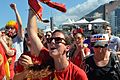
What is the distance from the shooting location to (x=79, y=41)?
7621 millimetres

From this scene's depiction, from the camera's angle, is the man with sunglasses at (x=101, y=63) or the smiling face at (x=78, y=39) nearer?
the man with sunglasses at (x=101, y=63)

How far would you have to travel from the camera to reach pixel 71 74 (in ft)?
13.1

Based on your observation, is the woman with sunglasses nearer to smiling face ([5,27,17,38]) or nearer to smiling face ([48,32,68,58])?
smiling face ([5,27,17,38])

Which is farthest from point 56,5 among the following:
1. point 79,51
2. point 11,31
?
point 11,31

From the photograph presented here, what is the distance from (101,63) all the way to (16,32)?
2.72 metres

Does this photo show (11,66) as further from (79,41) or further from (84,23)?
(84,23)

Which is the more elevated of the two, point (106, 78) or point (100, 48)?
point (100, 48)

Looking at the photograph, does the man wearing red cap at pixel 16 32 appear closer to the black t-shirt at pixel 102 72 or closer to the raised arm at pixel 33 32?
the black t-shirt at pixel 102 72

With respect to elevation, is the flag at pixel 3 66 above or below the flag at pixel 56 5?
below

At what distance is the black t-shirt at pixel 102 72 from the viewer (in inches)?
204

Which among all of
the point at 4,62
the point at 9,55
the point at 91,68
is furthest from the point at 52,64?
the point at 9,55

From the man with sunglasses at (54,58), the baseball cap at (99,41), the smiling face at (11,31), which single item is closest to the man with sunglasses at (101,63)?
the baseball cap at (99,41)

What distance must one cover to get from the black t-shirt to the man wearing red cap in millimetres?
2330

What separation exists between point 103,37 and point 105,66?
17.8 inches
